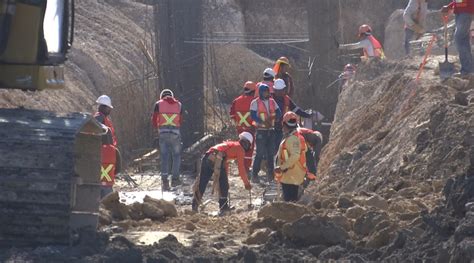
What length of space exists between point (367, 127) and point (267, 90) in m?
2.01

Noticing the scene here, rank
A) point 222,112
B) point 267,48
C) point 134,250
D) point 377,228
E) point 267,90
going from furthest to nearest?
point 267,48 → point 222,112 → point 267,90 → point 377,228 → point 134,250

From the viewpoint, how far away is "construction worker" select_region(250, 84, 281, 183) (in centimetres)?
2128

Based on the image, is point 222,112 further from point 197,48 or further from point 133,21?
point 133,21

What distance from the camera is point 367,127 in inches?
785

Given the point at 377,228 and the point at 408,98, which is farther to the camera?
the point at 408,98

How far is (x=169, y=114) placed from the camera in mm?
21672

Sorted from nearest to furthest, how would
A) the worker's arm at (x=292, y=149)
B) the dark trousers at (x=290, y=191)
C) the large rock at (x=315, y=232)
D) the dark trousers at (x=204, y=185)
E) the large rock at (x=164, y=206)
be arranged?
1. the large rock at (x=315, y=232)
2. the large rock at (x=164, y=206)
3. the worker's arm at (x=292, y=149)
4. the dark trousers at (x=290, y=191)
5. the dark trousers at (x=204, y=185)

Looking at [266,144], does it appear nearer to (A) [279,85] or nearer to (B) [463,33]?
(A) [279,85]

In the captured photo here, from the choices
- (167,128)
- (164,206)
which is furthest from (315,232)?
(167,128)

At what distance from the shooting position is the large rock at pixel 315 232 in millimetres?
11875

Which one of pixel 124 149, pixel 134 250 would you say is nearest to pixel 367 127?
pixel 124 149

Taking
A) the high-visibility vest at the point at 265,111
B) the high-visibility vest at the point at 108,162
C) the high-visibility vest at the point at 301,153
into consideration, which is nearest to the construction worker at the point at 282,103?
the high-visibility vest at the point at 265,111

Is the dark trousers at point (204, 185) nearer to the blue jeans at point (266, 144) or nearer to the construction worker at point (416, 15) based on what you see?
the blue jeans at point (266, 144)

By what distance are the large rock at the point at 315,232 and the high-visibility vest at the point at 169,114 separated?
31.0 feet
